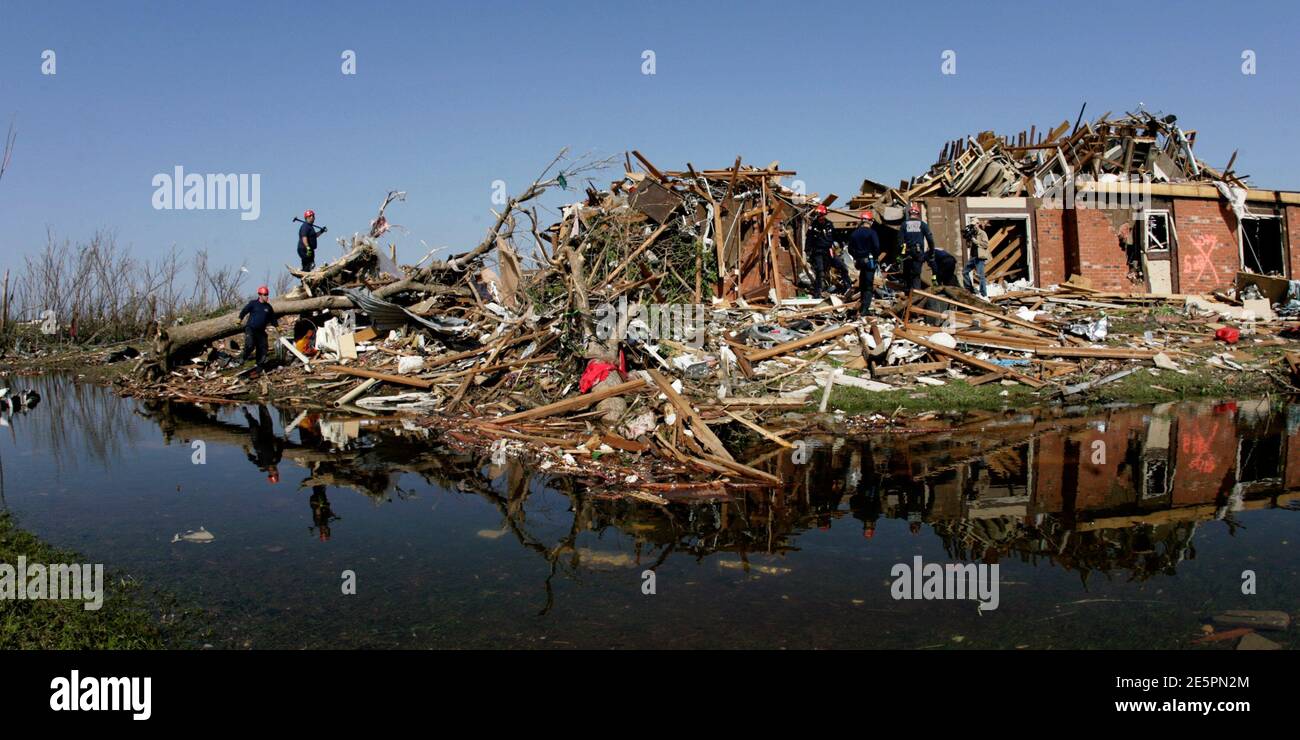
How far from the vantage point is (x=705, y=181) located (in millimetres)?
18203

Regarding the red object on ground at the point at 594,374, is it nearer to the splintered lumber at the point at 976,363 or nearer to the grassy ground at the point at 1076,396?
→ the grassy ground at the point at 1076,396

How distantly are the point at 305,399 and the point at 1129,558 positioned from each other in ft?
42.2

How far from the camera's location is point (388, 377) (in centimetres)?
1366

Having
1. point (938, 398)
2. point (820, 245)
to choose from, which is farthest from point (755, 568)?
point (820, 245)

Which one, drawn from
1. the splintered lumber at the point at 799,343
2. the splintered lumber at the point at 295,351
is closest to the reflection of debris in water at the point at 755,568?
the splintered lumber at the point at 799,343

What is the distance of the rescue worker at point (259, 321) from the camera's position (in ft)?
52.7

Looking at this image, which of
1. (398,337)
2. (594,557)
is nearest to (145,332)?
(398,337)

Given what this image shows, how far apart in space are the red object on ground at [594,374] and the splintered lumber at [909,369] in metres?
4.21

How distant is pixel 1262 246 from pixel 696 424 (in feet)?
68.3

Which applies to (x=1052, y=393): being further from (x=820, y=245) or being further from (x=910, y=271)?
(x=820, y=245)

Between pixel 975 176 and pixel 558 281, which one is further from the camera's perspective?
pixel 975 176
